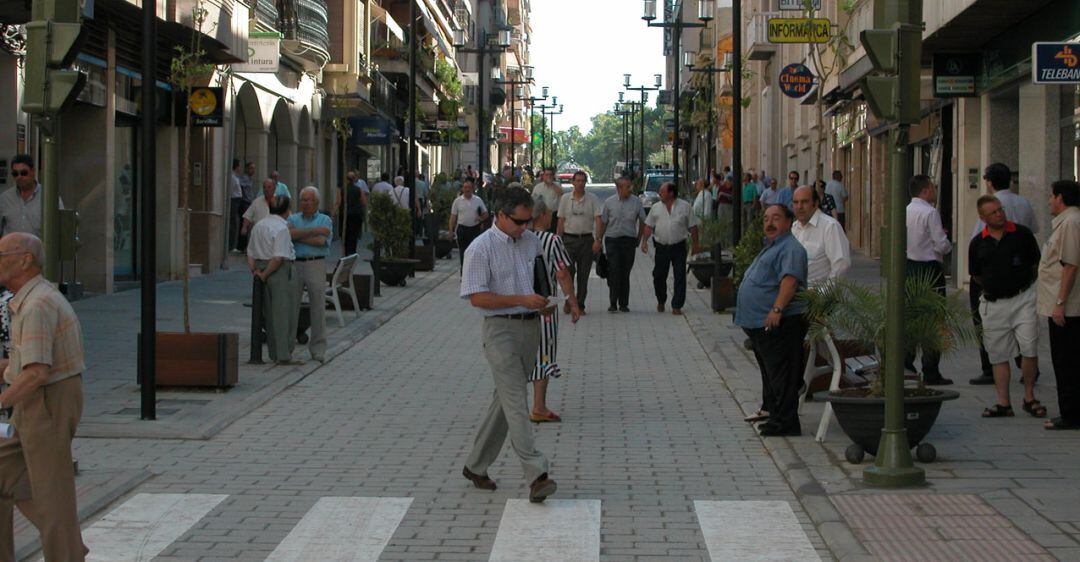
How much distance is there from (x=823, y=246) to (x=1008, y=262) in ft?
4.36

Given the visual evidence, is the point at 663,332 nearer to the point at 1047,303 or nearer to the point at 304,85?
the point at 1047,303

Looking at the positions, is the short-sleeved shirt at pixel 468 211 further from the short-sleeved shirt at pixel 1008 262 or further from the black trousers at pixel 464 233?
→ the short-sleeved shirt at pixel 1008 262

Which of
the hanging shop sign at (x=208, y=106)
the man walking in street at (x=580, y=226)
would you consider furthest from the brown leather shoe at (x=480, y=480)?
the hanging shop sign at (x=208, y=106)

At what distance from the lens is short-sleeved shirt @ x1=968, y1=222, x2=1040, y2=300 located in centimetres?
1088

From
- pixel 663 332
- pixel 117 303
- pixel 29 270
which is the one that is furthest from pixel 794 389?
pixel 117 303

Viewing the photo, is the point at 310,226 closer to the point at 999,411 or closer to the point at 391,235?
the point at 999,411

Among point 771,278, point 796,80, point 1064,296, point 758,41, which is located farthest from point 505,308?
point 758,41

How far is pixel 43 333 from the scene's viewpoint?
5.95 m

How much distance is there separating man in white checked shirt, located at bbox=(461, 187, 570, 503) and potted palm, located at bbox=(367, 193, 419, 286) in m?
15.6

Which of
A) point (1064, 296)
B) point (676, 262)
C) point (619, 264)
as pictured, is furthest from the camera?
point (619, 264)

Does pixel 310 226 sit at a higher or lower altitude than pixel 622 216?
lower

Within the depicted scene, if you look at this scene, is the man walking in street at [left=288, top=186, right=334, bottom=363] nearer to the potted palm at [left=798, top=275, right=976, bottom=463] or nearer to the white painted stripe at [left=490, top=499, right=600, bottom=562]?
the potted palm at [left=798, top=275, right=976, bottom=463]

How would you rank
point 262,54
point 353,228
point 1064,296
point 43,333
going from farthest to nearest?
point 353,228 → point 262,54 → point 1064,296 → point 43,333

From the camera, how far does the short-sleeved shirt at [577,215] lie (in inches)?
771
